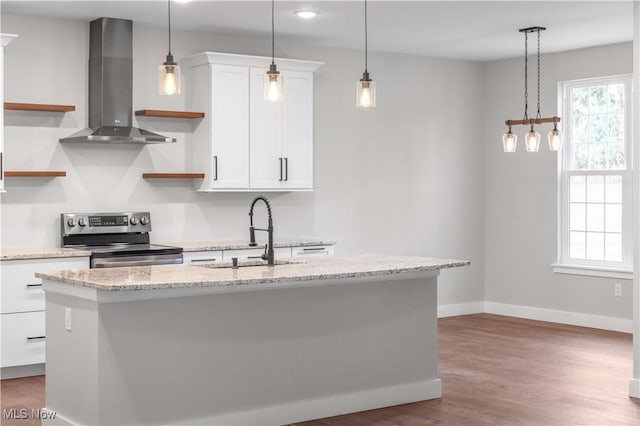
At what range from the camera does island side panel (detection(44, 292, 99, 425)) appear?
411cm

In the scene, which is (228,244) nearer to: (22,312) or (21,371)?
(22,312)

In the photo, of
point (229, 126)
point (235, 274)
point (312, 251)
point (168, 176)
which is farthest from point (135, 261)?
point (235, 274)

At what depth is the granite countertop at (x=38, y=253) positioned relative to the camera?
18.8ft

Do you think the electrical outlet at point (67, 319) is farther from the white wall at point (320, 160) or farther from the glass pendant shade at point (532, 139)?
the glass pendant shade at point (532, 139)

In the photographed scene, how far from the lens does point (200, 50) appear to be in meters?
7.12

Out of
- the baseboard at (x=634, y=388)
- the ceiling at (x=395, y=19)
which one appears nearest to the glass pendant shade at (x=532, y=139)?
the ceiling at (x=395, y=19)

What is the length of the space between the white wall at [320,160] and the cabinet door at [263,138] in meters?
0.37

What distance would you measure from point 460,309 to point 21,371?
4600 millimetres

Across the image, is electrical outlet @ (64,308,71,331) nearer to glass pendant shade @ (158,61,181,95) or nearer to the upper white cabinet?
glass pendant shade @ (158,61,181,95)

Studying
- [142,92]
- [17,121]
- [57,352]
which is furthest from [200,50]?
[57,352]

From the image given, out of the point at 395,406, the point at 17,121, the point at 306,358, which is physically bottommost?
the point at 395,406

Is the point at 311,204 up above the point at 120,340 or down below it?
above

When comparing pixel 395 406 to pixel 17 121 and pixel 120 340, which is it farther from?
pixel 17 121

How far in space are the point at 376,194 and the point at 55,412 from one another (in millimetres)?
4435
